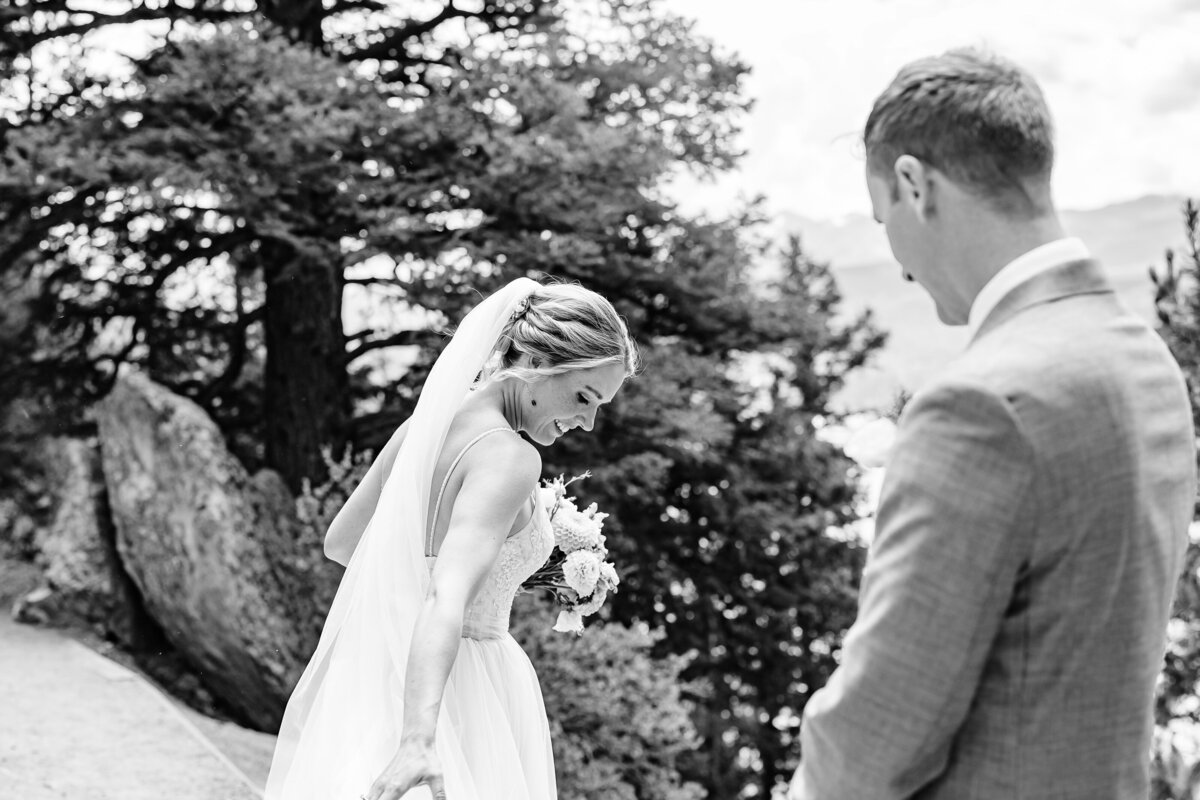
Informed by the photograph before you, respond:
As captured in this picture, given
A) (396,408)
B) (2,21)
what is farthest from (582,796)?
(2,21)

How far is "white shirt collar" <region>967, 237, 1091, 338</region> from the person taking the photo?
4.27ft

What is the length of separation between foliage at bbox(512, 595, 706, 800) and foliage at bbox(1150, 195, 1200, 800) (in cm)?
344

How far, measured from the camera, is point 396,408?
10.2m

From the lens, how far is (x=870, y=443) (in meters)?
2.66

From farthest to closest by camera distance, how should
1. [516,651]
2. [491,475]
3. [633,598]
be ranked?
[633,598], [516,651], [491,475]

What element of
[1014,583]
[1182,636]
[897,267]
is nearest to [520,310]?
[1014,583]

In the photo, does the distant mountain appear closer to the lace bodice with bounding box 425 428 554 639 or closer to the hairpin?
the hairpin

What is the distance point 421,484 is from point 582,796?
5.38 meters

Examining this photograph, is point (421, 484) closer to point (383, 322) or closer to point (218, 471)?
point (218, 471)

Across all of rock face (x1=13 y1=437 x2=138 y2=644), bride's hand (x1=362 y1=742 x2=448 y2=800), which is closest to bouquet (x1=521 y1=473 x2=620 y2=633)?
bride's hand (x1=362 y1=742 x2=448 y2=800)

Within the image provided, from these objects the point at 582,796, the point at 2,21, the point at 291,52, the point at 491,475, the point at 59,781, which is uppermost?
the point at 2,21

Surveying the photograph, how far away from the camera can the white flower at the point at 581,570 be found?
3.50 meters

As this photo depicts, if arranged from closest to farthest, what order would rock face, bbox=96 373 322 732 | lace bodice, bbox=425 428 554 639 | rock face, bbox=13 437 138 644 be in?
lace bodice, bbox=425 428 554 639, rock face, bbox=96 373 322 732, rock face, bbox=13 437 138 644

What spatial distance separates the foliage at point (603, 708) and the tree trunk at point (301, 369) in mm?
2621
